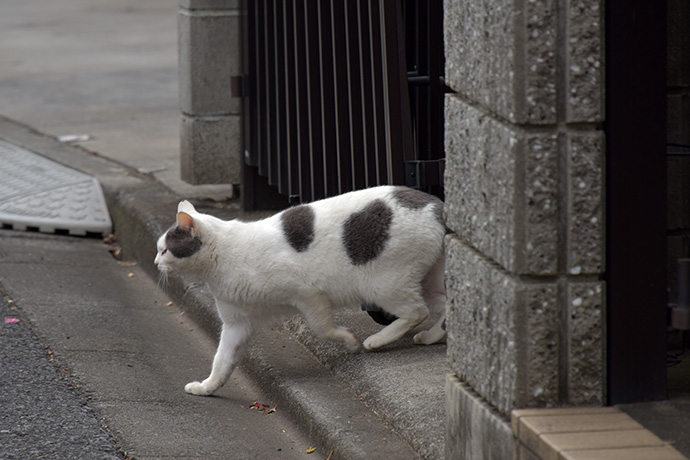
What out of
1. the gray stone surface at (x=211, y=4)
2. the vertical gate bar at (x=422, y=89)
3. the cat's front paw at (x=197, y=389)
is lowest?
the cat's front paw at (x=197, y=389)

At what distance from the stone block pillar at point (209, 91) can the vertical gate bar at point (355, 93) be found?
158cm

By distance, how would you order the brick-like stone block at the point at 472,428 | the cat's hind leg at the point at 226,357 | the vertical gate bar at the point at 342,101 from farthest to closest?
the vertical gate bar at the point at 342,101
the cat's hind leg at the point at 226,357
the brick-like stone block at the point at 472,428

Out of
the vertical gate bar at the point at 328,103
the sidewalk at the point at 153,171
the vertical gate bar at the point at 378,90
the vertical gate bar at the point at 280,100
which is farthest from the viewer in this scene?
the vertical gate bar at the point at 280,100

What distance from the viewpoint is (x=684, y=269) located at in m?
2.62

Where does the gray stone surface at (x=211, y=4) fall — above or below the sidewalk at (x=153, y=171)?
above

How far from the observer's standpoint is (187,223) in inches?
158

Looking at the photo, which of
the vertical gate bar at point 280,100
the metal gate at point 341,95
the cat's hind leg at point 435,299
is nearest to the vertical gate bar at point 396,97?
the metal gate at point 341,95

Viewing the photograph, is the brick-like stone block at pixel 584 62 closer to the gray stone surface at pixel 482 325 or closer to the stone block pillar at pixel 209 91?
the gray stone surface at pixel 482 325

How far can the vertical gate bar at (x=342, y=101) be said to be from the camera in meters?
4.85

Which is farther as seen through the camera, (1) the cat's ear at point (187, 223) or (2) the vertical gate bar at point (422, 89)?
(2) the vertical gate bar at point (422, 89)

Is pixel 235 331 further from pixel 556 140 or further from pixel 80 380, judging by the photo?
pixel 556 140

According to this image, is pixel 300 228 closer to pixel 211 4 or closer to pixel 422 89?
pixel 422 89

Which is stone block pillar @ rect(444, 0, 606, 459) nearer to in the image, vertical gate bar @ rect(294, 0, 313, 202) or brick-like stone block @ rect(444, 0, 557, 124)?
brick-like stone block @ rect(444, 0, 557, 124)

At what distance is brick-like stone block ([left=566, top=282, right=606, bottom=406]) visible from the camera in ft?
8.29
